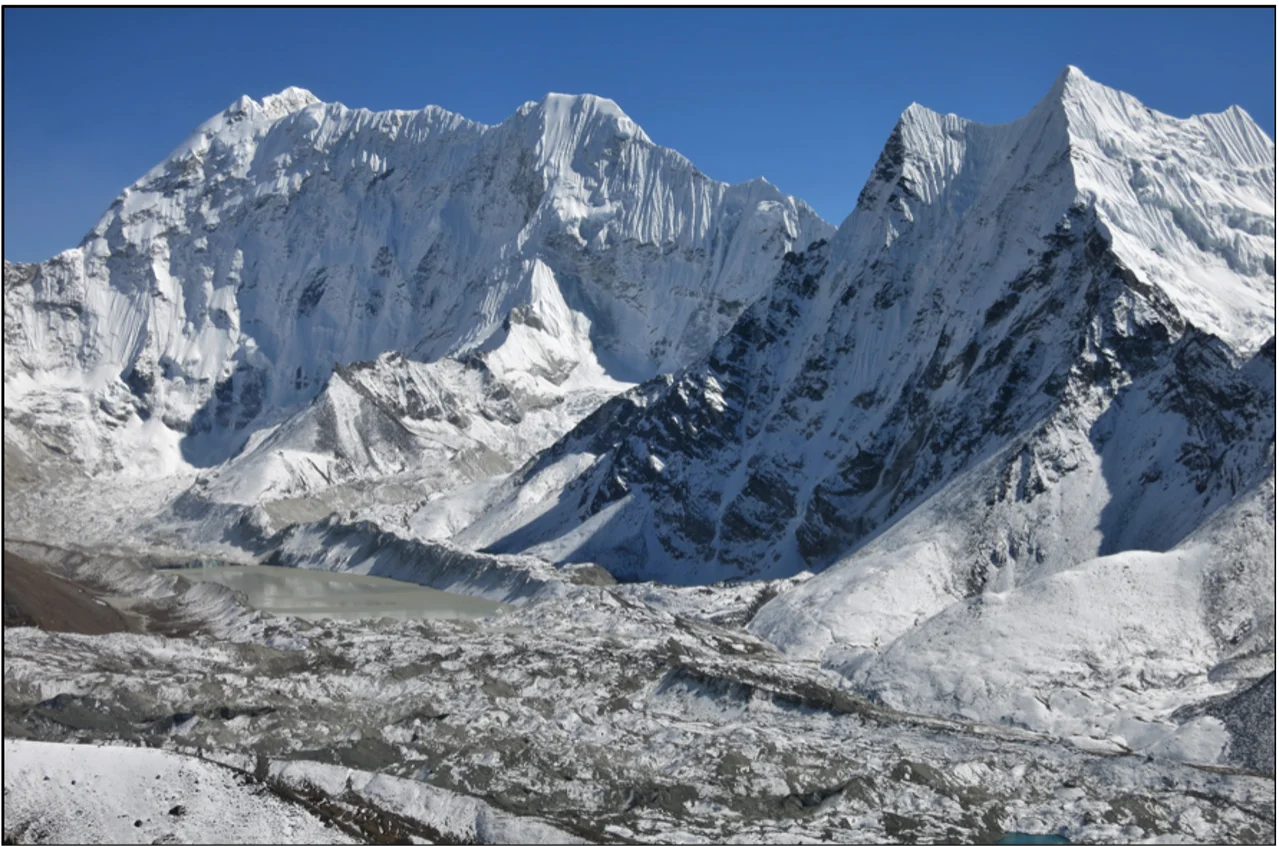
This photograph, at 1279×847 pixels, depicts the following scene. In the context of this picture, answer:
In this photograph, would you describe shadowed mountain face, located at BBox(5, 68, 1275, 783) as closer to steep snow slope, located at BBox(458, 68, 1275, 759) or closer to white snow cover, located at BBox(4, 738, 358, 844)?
steep snow slope, located at BBox(458, 68, 1275, 759)

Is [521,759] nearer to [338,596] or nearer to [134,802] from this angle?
[134,802]

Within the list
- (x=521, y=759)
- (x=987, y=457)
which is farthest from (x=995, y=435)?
(x=521, y=759)

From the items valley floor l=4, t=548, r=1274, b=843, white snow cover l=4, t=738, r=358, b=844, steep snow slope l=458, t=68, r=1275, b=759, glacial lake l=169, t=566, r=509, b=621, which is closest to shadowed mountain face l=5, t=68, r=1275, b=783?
steep snow slope l=458, t=68, r=1275, b=759

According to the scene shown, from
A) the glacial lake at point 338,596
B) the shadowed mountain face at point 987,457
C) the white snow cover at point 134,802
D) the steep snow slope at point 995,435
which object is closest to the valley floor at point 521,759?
the white snow cover at point 134,802

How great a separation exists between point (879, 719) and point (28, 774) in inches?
1730

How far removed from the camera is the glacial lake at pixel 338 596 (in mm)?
121688

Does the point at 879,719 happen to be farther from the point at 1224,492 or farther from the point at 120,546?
the point at 120,546

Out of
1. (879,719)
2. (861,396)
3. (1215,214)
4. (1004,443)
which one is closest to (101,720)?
(879,719)

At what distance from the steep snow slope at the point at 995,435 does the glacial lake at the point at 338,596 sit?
18973mm

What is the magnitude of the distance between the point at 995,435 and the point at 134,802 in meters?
83.9

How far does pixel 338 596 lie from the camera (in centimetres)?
13700

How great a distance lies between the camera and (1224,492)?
3767 inches

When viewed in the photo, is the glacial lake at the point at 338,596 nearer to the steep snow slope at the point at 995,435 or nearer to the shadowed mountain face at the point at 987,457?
the shadowed mountain face at the point at 987,457

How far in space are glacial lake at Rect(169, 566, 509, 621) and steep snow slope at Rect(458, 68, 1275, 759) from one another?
747 inches
